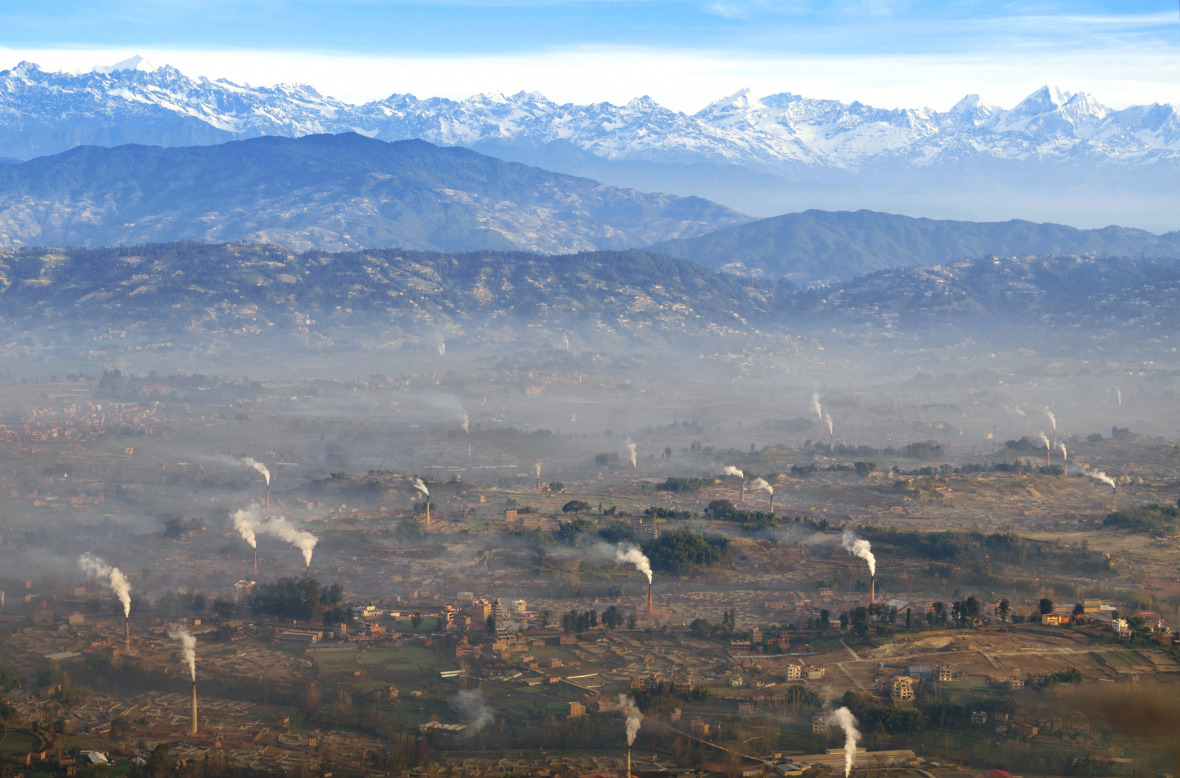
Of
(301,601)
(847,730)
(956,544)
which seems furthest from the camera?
(956,544)

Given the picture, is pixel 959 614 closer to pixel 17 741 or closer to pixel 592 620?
pixel 592 620

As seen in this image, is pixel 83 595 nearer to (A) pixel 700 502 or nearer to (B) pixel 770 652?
(B) pixel 770 652

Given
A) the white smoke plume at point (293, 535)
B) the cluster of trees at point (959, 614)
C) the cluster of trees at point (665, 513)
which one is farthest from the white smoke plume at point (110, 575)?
the cluster of trees at point (959, 614)

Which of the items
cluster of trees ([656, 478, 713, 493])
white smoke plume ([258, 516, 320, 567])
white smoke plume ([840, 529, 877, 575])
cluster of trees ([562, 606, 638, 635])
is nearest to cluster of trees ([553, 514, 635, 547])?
white smoke plume ([840, 529, 877, 575])

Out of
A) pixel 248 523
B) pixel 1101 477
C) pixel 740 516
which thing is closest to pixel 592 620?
pixel 740 516

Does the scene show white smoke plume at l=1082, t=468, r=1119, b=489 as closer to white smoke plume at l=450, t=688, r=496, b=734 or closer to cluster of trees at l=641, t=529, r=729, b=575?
cluster of trees at l=641, t=529, r=729, b=575

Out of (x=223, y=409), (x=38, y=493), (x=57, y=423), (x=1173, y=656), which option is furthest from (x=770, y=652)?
(x=223, y=409)
